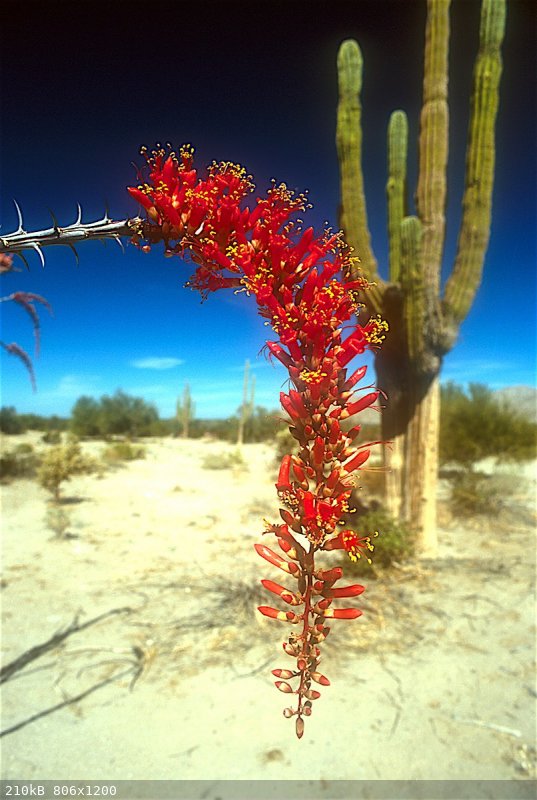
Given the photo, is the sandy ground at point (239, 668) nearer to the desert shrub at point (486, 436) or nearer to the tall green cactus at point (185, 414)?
the desert shrub at point (486, 436)

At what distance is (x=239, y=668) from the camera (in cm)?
478

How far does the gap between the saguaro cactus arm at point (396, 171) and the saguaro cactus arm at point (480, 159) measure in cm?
93

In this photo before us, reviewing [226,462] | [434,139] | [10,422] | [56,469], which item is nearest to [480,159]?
[434,139]

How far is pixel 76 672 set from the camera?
4.72m

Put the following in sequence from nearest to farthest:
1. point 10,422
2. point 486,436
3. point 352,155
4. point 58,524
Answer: point 352,155
point 58,524
point 486,436
point 10,422

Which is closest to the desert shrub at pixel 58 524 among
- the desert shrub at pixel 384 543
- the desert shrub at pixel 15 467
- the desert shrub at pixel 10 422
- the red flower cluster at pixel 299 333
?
the desert shrub at pixel 15 467

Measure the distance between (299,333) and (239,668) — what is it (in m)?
4.51

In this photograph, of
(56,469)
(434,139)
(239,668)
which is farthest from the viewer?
(56,469)

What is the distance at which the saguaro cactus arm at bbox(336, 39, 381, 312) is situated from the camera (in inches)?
270

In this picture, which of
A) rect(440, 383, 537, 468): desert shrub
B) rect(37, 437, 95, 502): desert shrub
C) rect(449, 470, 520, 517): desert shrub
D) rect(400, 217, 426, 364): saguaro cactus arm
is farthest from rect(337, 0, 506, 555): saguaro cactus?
rect(37, 437, 95, 502): desert shrub

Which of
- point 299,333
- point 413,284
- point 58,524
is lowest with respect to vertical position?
point 58,524

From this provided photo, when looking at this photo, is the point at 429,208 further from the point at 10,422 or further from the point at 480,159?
the point at 10,422

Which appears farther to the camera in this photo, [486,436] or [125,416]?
[125,416]

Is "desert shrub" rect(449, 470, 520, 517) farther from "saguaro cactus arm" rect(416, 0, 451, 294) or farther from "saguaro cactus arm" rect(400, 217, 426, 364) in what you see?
"saguaro cactus arm" rect(416, 0, 451, 294)
